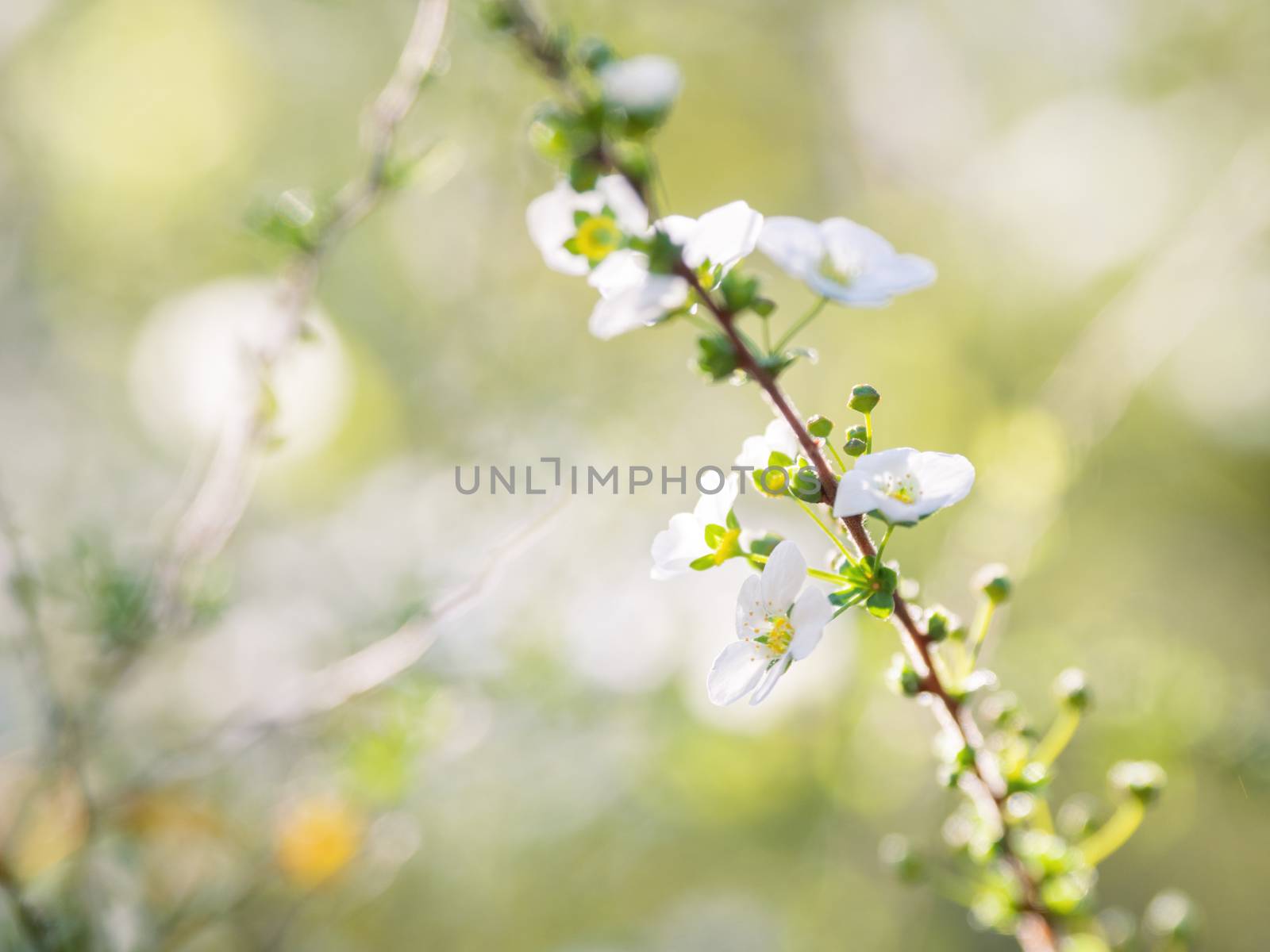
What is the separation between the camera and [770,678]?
1.73ft

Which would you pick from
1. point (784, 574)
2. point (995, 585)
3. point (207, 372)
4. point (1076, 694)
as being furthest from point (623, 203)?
point (207, 372)

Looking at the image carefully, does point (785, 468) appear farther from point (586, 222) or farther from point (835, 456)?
point (586, 222)

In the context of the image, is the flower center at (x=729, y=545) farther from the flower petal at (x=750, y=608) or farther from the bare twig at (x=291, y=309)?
the bare twig at (x=291, y=309)

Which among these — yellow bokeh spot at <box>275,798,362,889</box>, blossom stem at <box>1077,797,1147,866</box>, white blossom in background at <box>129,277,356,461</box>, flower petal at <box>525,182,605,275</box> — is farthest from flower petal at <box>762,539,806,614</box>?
white blossom in background at <box>129,277,356,461</box>

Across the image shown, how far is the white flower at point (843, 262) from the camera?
0.51 metres

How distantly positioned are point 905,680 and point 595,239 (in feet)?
1.03

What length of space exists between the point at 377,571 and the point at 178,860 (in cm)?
64

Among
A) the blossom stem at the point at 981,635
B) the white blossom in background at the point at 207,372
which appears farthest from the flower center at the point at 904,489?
the white blossom in background at the point at 207,372

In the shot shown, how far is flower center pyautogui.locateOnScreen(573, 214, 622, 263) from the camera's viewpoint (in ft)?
1.76

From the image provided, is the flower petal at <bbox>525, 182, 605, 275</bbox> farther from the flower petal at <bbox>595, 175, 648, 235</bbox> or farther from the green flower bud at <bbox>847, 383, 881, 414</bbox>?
the green flower bud at <bbox>847, 383, 881, 414</bbox>

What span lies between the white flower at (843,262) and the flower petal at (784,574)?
0.14 metres

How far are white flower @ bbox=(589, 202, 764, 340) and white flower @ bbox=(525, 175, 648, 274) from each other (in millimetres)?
14

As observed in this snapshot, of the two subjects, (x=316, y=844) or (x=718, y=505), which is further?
(x=316, y=844)

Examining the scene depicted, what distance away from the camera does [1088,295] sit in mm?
2094
